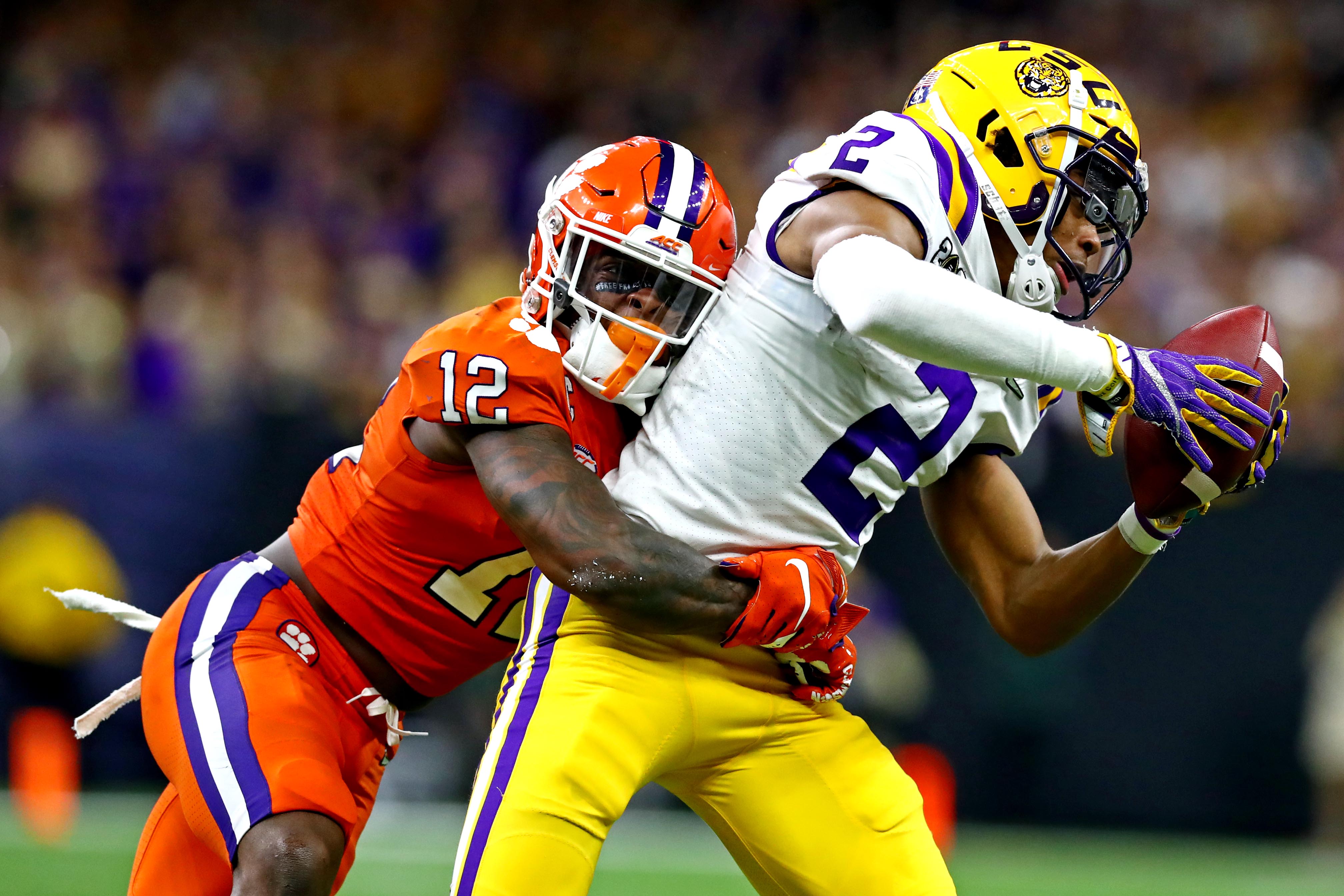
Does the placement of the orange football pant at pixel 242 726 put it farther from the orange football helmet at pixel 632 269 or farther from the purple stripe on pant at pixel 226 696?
the orange football helmet at pixel 632 269

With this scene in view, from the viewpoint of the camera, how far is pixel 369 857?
21.3 feet

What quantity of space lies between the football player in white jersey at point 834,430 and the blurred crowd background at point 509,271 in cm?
493

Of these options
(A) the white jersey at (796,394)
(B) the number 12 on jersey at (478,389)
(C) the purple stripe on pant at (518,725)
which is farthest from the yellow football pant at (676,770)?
(B) the number 12 on jersey at (478,389)

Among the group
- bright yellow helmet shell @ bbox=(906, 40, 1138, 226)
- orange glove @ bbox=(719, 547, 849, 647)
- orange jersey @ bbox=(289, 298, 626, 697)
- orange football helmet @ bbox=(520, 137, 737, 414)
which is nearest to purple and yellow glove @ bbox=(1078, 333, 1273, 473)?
bright yellow helmet shell @ bbox=(906, 40, 1138, 226)

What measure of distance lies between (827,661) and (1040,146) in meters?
0.96

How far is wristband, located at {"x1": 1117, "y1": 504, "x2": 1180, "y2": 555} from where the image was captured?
289 cm

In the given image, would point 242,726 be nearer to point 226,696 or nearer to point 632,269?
point 226,696

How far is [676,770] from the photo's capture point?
2760 mm

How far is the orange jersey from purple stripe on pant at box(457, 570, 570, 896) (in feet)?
0.62

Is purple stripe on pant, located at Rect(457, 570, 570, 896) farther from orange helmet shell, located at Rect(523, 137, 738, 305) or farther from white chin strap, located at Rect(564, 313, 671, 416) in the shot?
orange helmet shell, located at Rect(523, 137, 738, 305)

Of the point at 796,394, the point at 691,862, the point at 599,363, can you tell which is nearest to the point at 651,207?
the point at 599,363

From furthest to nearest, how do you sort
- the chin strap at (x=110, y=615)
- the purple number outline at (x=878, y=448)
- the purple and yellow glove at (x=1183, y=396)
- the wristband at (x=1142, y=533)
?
the chin strap at (x=110, y=615) < the wristband at (x=1142, y=533) < the purple number outline at (x=878, y=448) < the purple and yellow glove at (x=1183, y=396)

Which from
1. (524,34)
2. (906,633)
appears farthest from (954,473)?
(524,34)

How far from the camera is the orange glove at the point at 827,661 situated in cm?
277
